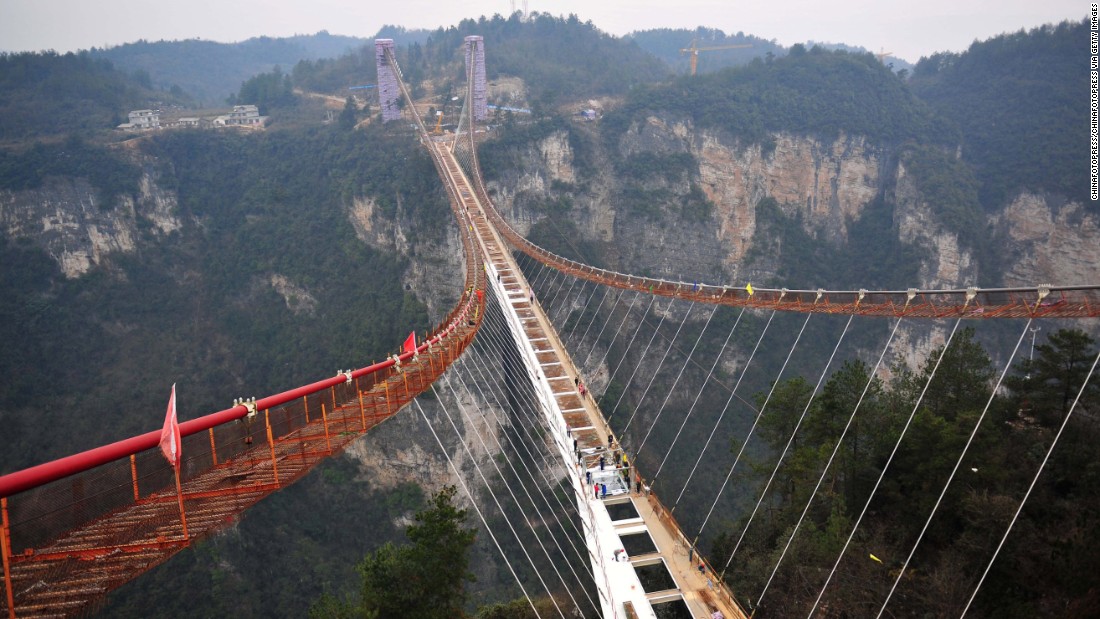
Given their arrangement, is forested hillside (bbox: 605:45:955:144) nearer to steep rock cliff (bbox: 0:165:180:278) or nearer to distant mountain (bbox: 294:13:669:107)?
distant mountain (bbox: 294:13:669:107)

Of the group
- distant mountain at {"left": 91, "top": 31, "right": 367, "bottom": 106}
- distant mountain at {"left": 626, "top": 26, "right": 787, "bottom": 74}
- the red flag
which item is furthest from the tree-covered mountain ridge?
distant mountain at {"left": 91, "top": 31, "right": 367, "bottom": 106}

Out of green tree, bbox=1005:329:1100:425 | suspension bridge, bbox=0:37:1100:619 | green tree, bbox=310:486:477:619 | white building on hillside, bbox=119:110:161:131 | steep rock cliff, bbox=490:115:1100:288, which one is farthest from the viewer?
white building on hillside, bbox=119:110:161:131

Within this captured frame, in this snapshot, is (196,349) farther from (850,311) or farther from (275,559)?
(850,311)

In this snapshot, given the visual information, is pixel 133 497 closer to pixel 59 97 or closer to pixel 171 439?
pixel 171 439

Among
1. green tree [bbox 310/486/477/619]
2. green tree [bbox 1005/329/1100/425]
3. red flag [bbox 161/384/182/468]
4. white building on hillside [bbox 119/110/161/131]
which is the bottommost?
green tree [bbox 310/486/477/619]

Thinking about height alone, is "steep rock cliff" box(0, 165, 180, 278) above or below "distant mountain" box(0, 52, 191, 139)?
below

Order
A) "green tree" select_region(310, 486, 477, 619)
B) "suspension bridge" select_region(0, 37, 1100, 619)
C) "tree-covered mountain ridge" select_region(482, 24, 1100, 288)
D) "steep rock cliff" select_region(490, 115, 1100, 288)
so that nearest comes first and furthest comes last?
1. "suspension bridge" select_region(0, 37, 1100, 619)
2. "green tree" select_region(310, 486, 477, 619)
3. "steep rock cliff" select_region(490, 115, 1100, 288)
4. "tree-covered mountain ridge" select_region(482, 24, 1100, 288)

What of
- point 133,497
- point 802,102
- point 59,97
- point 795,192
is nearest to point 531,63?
point 802,102

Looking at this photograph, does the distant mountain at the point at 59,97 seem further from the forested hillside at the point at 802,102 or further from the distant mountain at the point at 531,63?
the forested hillside at the point at 802,102

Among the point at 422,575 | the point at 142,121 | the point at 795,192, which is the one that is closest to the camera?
the point at 422,575

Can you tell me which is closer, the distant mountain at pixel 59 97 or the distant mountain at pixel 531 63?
the distant mountain at pixel 59 97

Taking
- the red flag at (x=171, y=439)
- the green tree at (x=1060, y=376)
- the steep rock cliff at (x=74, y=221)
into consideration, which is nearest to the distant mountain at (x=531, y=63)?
the steep rock cliff at (x=74, y=221)

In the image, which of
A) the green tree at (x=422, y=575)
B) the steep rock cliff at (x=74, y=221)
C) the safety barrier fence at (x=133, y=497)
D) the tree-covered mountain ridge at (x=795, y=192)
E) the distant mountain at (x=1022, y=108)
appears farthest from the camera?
the distant mountain at (x=1022, y=108)
